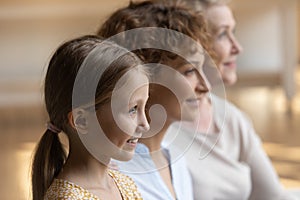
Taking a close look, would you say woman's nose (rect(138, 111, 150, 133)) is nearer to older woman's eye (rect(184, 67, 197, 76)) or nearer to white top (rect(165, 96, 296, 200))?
older woman's eye (rect(184, 67, 197, 76))

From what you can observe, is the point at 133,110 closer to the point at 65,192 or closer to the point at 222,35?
the point at 65,192

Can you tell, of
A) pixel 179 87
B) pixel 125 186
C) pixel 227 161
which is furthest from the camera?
pixel 227 161

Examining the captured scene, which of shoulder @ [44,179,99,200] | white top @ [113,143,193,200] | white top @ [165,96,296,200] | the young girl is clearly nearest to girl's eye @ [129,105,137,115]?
the young girl

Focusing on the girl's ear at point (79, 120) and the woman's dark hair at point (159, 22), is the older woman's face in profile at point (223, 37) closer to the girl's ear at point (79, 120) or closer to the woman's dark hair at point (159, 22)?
the woman's dark hair at point (159, 22)

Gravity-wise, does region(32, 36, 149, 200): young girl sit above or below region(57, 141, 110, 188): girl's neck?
above

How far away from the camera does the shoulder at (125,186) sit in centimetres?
87

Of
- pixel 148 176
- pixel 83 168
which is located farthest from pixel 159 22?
pixel 83 168

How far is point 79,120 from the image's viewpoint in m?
0.79

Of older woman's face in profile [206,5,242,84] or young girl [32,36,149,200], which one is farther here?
older woman's face in profile [206,5,242,84]

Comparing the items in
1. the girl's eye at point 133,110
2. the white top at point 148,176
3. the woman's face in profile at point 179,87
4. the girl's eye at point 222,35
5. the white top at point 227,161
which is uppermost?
the girl's eye at point 133,110

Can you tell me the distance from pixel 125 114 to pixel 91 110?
4 cm

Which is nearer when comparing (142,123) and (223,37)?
(142,123)

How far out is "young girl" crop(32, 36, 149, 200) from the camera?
0.78m

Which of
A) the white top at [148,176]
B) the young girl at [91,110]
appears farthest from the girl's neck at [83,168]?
the white top at [148,176]
